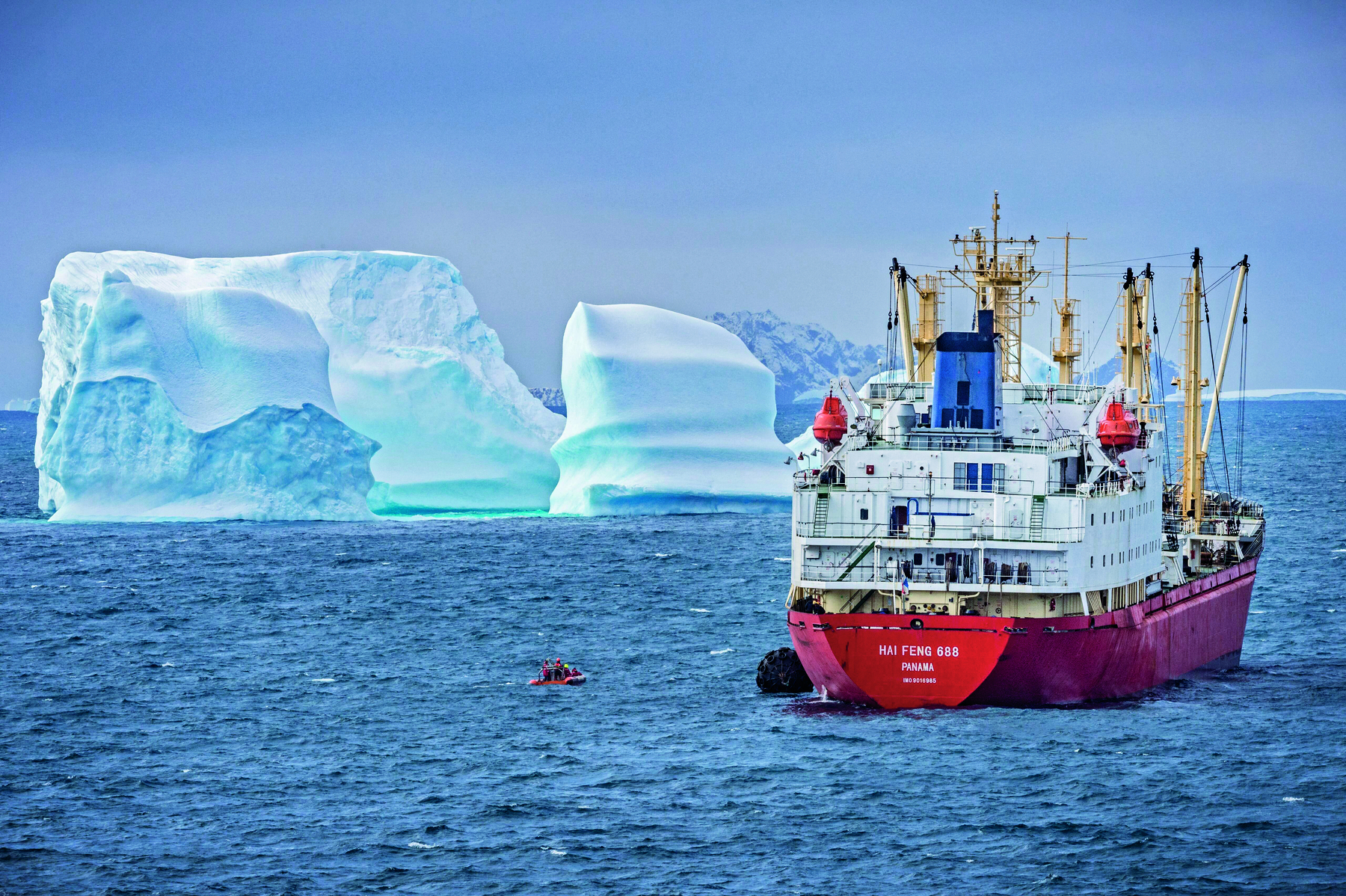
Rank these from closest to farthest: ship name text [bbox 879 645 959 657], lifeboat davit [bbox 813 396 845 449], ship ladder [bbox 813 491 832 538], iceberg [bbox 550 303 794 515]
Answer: ship name text [bbox 879 645 959 657]
ship ladder [bbox 813 491 832 538]
lifeboat davit [bbox 813 396 845 449]
iceberg [bbox 550 303 794 515]

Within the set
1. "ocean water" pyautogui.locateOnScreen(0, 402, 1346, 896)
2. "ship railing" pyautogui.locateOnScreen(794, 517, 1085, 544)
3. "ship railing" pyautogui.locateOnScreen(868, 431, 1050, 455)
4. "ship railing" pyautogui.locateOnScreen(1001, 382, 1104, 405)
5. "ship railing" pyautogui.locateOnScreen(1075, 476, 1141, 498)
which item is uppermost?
"ship railing" pyautogui.locateOnScreen(1001, 382, 1104, 405)

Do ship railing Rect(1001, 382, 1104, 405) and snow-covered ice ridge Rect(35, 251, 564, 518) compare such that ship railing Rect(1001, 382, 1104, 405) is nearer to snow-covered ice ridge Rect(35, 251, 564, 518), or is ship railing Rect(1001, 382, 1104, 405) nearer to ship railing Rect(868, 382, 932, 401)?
ship railing Rect(868, 382, 932, 401)

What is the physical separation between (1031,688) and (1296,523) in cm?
5198

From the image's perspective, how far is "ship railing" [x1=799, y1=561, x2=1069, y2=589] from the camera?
109 ft

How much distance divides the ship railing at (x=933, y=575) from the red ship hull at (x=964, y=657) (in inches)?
36.2

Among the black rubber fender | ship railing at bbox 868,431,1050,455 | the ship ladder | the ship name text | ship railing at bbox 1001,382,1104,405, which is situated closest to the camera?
the ship name text

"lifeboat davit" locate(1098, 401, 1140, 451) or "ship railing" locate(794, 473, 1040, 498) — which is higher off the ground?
"lifeboat davit" locate(1098, 401, 1140, 451)

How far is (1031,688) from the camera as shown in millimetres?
33219

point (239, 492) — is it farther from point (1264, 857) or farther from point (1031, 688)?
point (1264, 857)

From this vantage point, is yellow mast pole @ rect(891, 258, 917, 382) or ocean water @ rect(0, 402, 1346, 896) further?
yellow mast pole @ rect(891, 258, 917, 382)

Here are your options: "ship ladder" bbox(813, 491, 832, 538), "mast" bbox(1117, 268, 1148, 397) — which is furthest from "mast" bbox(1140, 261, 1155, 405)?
"ship ladder" bbox(813, 491, 832, 538)

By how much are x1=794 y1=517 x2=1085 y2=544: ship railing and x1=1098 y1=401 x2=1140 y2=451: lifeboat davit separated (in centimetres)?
398

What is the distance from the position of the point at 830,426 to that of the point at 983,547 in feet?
17.3

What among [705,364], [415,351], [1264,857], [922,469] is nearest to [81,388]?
[415,351]
